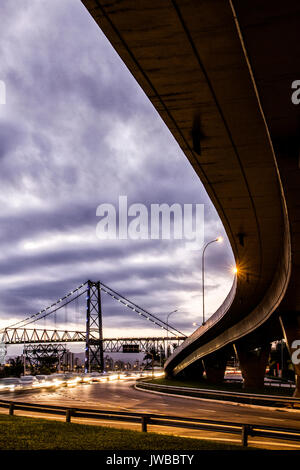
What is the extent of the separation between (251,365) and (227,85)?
1976 inches

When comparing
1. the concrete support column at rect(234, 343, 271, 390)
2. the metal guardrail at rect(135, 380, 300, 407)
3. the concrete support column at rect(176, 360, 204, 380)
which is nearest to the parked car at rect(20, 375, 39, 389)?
the metal guardrail at rect(135, 380, 300, 407)

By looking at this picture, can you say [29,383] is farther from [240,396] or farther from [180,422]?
[180,422]

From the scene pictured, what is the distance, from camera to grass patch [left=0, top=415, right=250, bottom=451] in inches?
439

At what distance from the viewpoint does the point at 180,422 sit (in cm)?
1334

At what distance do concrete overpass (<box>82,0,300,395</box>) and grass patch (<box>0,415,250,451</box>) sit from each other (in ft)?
22.9

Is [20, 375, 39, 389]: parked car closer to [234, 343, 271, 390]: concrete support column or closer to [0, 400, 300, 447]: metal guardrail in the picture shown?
[234, 343, 271, 390]: concrete support column

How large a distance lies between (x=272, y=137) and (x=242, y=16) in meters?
3.81

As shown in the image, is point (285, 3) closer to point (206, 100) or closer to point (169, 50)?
point (169, 50)

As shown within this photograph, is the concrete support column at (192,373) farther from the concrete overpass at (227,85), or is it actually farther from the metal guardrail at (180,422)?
the concrete overpass at (227,85)

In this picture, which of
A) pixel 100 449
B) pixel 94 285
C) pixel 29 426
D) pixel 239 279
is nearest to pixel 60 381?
pixel 239 279

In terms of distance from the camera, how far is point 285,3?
246 inches

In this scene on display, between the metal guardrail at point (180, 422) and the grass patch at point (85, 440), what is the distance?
0.35m

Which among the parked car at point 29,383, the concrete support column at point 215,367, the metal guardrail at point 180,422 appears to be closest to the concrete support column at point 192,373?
Answer: the concrete support column at point 215,367

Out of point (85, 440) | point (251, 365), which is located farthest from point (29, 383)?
point (85, 440)
